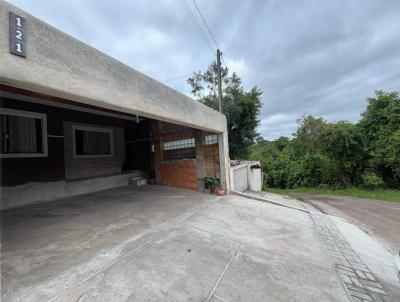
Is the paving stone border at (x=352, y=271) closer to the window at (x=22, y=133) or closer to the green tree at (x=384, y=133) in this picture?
the window at (x=22, y=133)

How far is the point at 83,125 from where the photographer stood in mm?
8039

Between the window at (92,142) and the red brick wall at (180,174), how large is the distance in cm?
260

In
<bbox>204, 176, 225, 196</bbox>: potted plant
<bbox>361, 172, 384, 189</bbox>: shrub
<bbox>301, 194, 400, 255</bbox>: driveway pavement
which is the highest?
<bbox>204, 176, 225, 196</bbox>: potted plant

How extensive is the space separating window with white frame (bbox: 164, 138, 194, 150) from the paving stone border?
516 cm

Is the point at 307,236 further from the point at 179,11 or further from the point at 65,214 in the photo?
the point at 179,11

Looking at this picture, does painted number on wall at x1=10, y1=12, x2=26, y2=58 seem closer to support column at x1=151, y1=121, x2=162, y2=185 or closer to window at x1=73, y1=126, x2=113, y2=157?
window at x1=73, y1=126, x2=113, y2=157

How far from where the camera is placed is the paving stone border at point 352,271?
9.37 feet

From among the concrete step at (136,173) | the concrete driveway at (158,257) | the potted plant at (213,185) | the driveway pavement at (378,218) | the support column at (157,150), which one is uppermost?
the support column at (157,150)

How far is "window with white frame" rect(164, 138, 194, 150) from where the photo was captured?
8373 millimetres

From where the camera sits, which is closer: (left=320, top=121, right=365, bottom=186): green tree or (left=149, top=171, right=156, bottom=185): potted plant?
(left=149, top=171, right=156, bottom=185): potted plant

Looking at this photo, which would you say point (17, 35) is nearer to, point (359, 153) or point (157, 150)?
point (157, 150)

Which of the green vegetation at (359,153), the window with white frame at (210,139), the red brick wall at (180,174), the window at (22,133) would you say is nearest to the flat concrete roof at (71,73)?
the window with white frame at (210,139)

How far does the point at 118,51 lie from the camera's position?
26.9ft

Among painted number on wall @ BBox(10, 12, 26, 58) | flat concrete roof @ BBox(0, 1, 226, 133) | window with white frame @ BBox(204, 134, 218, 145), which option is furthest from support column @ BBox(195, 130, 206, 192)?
painted number on wall @ BBox(10, 12, 26, 58)
